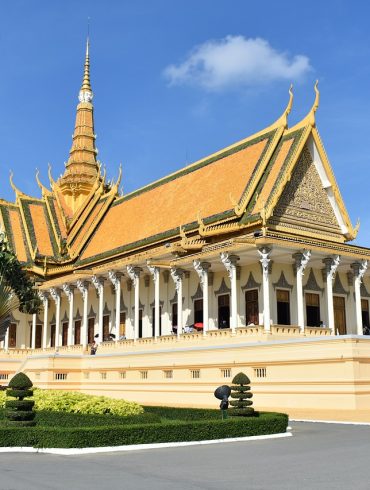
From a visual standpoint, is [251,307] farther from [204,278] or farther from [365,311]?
[365,311]

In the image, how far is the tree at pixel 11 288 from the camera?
86.7 feet

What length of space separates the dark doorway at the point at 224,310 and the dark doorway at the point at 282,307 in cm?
241

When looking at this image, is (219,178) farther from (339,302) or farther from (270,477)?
(270,477)

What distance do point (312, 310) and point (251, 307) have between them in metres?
2.81

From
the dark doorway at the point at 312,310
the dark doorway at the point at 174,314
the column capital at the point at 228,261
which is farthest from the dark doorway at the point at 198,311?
the dark doorway at the point at 312,310

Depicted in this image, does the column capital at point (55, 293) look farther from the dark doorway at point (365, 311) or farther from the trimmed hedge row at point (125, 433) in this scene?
the trimmed hedge row at point (125, 433)

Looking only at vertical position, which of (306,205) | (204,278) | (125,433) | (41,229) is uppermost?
(41,229)

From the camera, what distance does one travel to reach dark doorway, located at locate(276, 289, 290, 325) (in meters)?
27.1

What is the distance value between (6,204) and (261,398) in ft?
97.3

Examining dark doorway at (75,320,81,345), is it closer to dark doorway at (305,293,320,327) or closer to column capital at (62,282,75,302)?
column capital at (62,282,75,302)

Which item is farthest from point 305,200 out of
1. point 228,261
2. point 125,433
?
point 125,433

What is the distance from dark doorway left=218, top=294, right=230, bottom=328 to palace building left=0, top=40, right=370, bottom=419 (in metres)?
0.05

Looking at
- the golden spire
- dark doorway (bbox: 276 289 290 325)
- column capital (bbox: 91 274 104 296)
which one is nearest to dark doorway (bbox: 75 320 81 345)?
column capital (bbox: 91 274 104 296)

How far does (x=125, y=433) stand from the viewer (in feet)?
41.7
